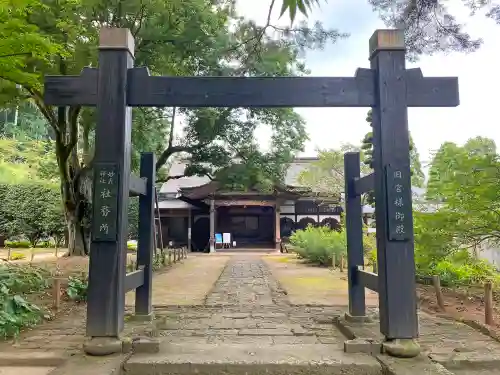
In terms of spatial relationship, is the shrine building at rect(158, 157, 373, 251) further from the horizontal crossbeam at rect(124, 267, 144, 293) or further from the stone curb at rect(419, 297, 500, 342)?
the horizontal crossbeam at rect(124, 267, 144, 293)

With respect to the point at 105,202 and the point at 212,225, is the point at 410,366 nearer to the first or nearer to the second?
the point at 105,202

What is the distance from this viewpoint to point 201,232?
82.6 feet

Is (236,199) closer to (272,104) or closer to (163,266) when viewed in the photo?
(163,266)

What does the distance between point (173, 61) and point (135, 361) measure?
9034mm

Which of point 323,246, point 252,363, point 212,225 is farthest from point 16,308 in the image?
point 212,225

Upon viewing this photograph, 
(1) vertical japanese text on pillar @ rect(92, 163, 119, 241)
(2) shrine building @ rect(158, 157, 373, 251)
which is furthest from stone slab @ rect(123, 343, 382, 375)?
(2) shrine building @ rect(158, 157, 373, 251)

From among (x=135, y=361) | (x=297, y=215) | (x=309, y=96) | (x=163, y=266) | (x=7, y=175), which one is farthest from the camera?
(x=7, y=175)

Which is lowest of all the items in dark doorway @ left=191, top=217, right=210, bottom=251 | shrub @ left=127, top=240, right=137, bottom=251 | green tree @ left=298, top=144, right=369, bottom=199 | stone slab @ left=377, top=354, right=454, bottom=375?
stone slab @ left=377, top=354, right=454, bottom=375

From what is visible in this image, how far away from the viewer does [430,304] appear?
6172mm

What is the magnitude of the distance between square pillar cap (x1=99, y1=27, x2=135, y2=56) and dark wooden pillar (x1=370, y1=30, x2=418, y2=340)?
2.34m

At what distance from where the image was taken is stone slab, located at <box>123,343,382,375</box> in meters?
3.11

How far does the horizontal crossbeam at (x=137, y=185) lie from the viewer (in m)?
4.12

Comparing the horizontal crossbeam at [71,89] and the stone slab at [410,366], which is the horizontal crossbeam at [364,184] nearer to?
the stone slab at [410,366]

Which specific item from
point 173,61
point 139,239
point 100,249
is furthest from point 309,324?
point 173,61
